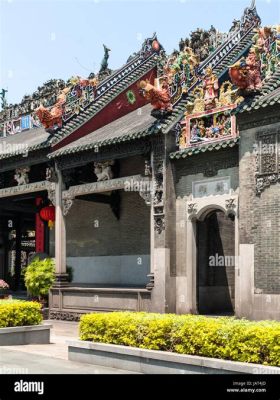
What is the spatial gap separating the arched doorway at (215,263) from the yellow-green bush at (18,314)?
513 cm

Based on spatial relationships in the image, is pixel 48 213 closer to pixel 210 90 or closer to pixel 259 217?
pixel 210 90

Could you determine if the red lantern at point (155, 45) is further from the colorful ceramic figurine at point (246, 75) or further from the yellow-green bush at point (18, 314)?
the yellow-green bush at point (18, 314)

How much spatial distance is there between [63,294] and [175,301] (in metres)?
4.26

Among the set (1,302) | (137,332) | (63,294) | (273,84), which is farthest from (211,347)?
(63,294)

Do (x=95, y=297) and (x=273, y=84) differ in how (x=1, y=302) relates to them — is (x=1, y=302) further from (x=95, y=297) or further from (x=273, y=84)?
(x=273, y=84)

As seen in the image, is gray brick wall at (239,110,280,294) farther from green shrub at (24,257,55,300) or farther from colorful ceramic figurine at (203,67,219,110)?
green shrub at (24,257,55,300)

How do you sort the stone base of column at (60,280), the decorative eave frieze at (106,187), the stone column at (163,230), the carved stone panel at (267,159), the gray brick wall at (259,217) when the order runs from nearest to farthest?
1. the gray brick wall at (259,217)
2. the carved stone panel at (267,159)
3. the stone column at (163,230)
4. the decorative eave frieze at (106,187)
5. the stone base of column at (60,280)

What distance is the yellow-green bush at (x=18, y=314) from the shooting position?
12.1m

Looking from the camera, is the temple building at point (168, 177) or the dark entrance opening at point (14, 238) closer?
the temple building at point (168, 177)

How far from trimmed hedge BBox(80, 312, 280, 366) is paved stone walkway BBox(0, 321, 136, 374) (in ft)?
1.80

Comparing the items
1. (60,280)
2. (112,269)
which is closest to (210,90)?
(60,280)

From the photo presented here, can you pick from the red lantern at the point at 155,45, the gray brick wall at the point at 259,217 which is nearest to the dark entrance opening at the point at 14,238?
the red lantern at the point at 155,45

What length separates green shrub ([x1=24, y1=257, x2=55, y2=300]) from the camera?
61.7 feet

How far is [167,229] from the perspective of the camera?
1584 cm
